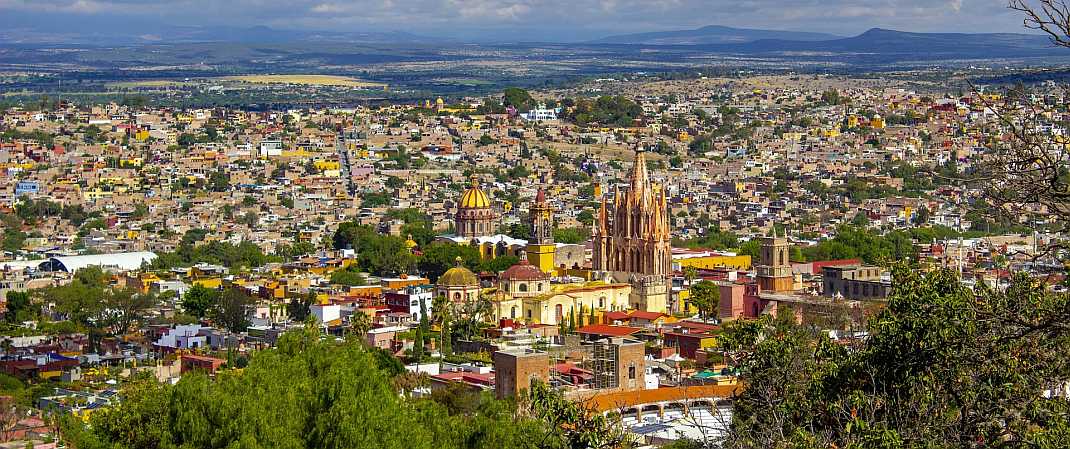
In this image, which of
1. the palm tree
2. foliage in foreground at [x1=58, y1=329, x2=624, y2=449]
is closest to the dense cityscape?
foliage in foreground at [x1=58, y1=329, x2=624, y2=449]

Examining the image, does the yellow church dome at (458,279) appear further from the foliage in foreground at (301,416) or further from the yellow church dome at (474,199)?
the foliage in foreground at (301,416)

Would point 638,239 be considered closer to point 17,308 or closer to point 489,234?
point 489,234

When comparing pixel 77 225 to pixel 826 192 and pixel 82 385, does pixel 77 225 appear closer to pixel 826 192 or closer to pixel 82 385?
pixel 826 192

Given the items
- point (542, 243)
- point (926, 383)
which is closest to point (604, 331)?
point (542, 243)

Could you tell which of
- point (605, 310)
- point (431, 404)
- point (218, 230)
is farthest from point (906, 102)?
point (431, 404)

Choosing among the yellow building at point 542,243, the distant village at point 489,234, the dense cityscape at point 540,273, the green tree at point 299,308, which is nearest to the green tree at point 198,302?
the distant village at point 489,234

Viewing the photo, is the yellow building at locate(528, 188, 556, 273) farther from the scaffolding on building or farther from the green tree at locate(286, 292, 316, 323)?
the scaffolding on building
